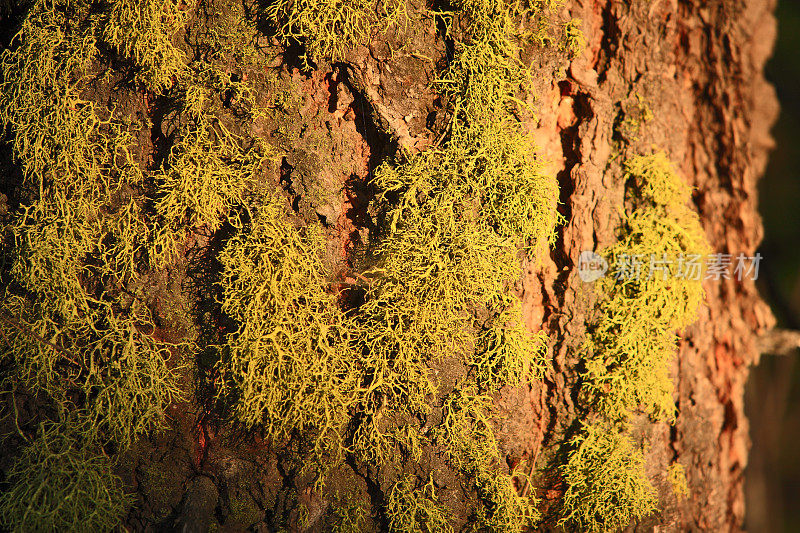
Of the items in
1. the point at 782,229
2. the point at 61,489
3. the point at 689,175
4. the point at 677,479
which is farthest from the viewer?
the point at 782,229

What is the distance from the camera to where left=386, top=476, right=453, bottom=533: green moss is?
4.75 ft

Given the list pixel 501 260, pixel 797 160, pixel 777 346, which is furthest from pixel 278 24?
pixel 797 160

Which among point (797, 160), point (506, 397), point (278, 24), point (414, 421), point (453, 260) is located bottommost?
point (414, 421)

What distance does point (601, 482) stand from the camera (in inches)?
60.6

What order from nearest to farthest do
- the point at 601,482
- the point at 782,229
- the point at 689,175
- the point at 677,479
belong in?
1. the point at 601,482
2. the point at 677,479
3. the point at 689,175
4. the point at 782,229

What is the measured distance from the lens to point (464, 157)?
1395 millimetres

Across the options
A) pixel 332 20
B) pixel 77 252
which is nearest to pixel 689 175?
pixel 332 20

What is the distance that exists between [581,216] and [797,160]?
3.14 meters

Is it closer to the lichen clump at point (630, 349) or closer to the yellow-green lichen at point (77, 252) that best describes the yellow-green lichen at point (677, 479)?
the lichen clump at point (630, 349)

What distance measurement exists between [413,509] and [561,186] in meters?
1.24

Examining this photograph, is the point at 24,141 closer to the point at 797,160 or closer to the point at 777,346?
the point at 777,346
